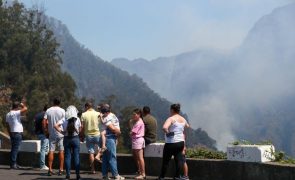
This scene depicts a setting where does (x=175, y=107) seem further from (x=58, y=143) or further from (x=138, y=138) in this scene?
(x=58, y=143)

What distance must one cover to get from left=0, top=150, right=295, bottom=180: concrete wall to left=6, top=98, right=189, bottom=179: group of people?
2.04 ft

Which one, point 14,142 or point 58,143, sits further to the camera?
point 14,142

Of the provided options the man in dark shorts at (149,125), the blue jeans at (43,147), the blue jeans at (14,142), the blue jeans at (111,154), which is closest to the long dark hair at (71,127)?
the blue jeans at (111,154)

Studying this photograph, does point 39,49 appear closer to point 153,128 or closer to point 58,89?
point 58,89

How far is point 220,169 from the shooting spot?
426 inches

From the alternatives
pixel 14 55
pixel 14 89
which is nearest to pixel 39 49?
pixel 14 55

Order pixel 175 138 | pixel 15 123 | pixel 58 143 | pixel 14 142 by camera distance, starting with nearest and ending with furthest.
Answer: pixel 175 138
pixel 58 143
pixel 15 123
pixel 14 142

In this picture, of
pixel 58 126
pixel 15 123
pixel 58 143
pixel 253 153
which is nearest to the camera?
pixel 253 153

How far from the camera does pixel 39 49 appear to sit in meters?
77.8

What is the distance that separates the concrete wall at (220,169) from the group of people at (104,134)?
62cm

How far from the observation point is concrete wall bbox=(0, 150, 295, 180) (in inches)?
364

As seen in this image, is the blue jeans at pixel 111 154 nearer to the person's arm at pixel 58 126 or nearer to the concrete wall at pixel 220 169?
the person's arm at pixel 58 126

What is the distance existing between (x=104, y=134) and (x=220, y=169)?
2.45 metres

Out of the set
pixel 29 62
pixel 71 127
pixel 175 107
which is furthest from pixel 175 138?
pixel 29 62
